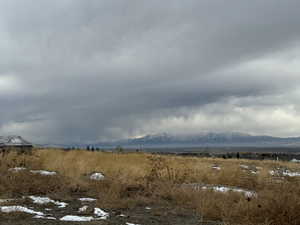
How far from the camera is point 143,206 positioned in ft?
24.3

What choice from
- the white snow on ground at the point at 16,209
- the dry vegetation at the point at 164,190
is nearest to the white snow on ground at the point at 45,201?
the dry vegetation at the point at 164,190

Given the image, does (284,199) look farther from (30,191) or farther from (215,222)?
(30,191)

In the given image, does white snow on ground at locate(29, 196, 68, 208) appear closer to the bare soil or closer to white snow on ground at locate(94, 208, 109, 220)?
the bare soil

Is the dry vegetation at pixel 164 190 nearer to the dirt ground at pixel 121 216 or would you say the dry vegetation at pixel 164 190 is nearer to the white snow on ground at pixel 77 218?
the dirt ground at pixel 121 216

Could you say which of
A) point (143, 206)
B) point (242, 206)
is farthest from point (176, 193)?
point (242, 206)

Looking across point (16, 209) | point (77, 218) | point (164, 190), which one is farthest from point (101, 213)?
point (164, 190)

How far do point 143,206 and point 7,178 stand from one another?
386 cm

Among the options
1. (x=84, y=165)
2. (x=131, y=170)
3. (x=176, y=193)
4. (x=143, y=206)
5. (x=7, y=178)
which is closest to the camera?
(x=143, y=206)

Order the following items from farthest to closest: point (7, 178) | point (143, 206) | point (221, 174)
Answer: point (221, 174), point (7, 178), point (143, 206)

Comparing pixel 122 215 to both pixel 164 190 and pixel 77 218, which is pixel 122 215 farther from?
pixel 164 190

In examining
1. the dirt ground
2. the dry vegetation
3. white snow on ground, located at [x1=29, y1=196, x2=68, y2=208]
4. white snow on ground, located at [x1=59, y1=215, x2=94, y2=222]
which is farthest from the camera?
white snow on ground, located at [x1=29, y1=196, x2=68, y2=208]

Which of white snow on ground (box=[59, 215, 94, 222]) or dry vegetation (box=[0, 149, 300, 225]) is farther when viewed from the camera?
dry vegetation (box=[0, 149, 300, 225])

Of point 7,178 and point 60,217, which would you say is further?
point 7,178

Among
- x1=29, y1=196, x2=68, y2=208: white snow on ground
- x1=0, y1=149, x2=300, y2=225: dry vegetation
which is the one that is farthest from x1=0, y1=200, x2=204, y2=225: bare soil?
x1=0, y1=149, x2=300, y2=225: dry vegetation
